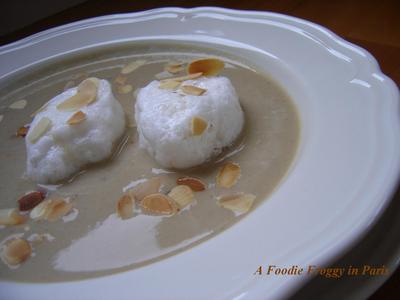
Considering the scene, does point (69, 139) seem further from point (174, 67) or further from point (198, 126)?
point (174, 67)

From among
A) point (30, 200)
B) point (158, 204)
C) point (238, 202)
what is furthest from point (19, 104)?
point (238, 202)

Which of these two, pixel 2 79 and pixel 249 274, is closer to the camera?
pixel 249 274

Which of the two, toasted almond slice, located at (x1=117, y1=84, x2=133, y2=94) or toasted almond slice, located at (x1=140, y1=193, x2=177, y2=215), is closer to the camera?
toasted almond slice, located at (x1=140, y1=193, x2=177, y2=215)

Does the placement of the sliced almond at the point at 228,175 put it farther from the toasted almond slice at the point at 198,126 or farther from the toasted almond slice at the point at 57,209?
the toasted almond slice at the point at 57,209

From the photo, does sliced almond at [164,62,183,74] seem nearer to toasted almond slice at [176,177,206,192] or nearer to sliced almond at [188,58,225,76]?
sliced almond at [188,58,225,76]

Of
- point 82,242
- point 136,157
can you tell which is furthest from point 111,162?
point 82,242

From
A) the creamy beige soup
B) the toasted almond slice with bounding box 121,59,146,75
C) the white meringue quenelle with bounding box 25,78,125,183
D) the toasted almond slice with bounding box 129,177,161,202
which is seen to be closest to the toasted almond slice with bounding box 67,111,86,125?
the white meringue quenelle with bounding box 25,78,125,183

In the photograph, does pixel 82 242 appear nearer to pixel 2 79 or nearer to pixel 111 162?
pixel 111 162
